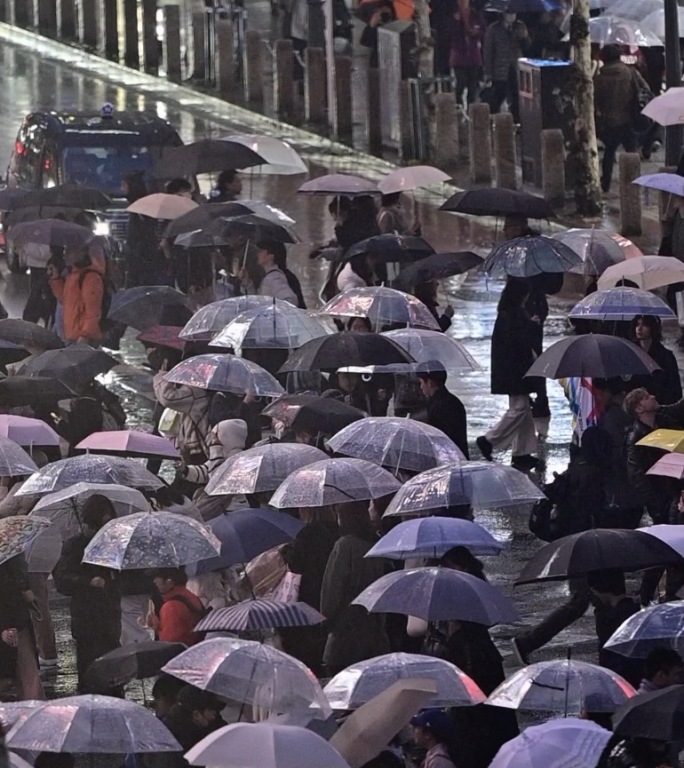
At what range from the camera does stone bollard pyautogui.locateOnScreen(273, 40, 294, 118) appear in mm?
29406

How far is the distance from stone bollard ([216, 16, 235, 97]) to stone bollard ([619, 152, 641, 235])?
1008 centimetres

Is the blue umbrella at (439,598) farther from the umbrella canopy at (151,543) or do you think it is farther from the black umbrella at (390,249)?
the black umbrella at (390,249)

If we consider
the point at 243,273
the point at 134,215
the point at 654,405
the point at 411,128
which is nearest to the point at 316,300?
the point at 134,215

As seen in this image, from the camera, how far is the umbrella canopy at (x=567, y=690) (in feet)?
27.8

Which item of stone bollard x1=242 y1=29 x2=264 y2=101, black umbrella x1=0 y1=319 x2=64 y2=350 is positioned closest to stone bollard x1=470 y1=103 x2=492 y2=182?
stone bollard x1=242 y1=29 x2=264 y2=101

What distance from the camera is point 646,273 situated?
594 inches

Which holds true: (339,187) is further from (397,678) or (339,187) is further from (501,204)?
(397,678)

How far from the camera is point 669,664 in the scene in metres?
8.76

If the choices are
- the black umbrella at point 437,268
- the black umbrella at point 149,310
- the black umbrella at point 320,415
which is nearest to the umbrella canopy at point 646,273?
the black umbrella at point 437,268

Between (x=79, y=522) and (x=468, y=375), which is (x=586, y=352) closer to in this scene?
(x=79, y=522)

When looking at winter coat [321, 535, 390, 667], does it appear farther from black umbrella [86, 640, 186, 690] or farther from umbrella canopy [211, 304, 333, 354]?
umbrella canopy [211, 304, 333, 354]

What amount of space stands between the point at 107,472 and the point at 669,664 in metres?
3.59

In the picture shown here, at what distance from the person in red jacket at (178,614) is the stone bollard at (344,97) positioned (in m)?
18.0

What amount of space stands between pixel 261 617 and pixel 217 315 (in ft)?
17.0
